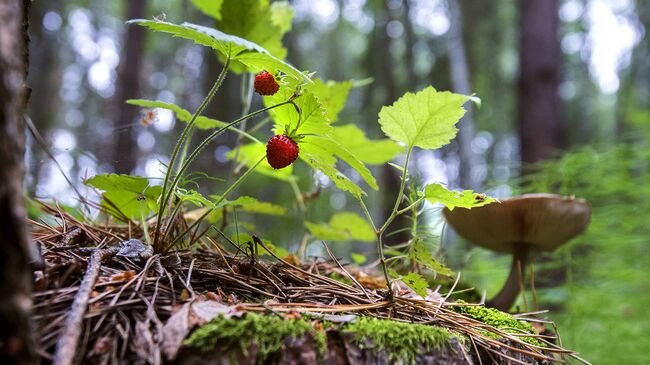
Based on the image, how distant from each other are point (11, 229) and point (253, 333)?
40cm

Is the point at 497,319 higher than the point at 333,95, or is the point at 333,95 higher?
the point at 333,95

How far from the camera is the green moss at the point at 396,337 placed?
85 cm

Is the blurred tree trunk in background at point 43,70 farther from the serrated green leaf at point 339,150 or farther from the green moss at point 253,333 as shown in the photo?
the green moss at point 253,333

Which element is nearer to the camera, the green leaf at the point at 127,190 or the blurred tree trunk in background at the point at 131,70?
the green leaf at the point at 127,190

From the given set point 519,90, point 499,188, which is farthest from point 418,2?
point 499,188

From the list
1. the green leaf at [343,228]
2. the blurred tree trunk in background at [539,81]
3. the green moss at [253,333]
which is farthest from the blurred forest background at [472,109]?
the green moss at [253,333]

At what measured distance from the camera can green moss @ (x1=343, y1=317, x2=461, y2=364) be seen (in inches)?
33.5

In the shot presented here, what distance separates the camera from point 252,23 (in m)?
1.42

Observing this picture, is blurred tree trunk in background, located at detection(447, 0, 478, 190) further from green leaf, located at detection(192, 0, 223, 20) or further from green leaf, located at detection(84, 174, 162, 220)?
green leaf, located at detection(84, 174, 162, 220)

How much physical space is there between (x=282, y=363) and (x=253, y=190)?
5.35 metres

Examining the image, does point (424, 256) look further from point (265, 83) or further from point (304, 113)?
point (265, 83)

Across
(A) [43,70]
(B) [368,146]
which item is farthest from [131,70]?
(B) [368,146]

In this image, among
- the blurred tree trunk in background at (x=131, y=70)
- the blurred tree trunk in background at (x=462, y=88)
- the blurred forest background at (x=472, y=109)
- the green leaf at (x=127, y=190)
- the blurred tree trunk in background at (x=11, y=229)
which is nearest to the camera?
the blurred tree trunk in background at (x=11, y=229)

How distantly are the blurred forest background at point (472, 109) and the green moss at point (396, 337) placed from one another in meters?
0.33
